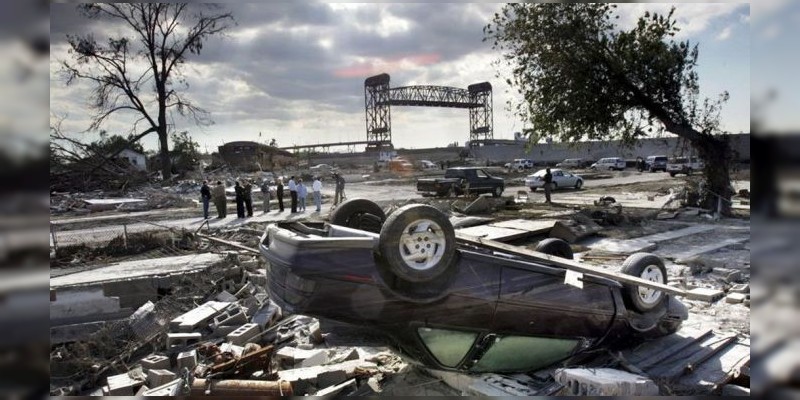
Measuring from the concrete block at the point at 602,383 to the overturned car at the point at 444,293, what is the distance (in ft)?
1.28

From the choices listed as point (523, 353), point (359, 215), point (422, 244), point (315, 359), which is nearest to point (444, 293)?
point (422, 244)

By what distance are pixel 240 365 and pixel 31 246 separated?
9.67ft

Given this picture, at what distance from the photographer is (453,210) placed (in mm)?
16656

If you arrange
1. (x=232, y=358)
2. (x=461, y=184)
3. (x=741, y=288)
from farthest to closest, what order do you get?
(x=461, y=184)
(x=741, y=288)
(x=232, y=358)

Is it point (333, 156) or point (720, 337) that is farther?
point (333, 156)

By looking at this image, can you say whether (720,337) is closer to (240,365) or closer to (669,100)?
(240,365)

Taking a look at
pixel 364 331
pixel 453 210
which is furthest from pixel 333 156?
pixel 364 331

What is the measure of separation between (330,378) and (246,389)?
2.31 feet

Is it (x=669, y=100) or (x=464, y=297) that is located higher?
(x=669, y=100)

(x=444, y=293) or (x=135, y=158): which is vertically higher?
(x=135, y=158)

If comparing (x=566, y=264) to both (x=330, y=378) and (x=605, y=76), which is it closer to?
(x=330, y=378)

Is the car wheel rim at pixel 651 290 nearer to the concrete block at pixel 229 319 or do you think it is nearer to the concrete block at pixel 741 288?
the concrete block at pixel 741 288

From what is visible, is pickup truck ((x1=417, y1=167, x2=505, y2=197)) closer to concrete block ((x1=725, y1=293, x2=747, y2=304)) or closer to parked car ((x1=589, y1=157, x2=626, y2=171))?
concrete block ((x1=725, y1=293, x2=747, y2=304))

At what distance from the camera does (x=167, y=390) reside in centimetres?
438
